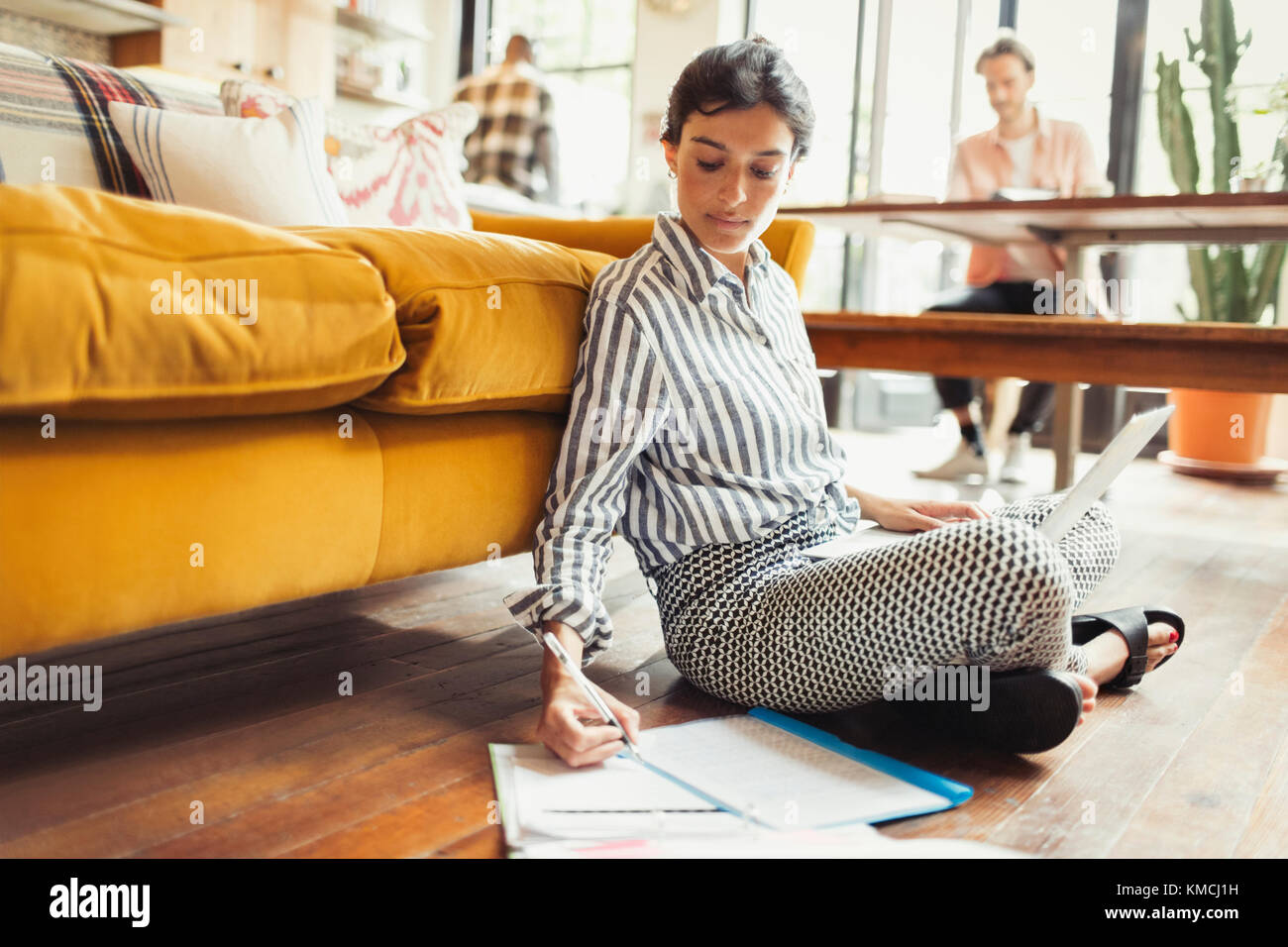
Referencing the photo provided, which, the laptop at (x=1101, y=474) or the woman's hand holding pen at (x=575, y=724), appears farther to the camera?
the laptop at (x=1101, y=474)

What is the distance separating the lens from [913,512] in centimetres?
138

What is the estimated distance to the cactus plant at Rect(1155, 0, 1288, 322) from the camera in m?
3.50

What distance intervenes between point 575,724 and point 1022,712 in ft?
1.47

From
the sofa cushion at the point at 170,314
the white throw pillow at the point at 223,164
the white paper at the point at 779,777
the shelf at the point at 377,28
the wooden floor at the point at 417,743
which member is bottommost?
the wooden floor at the point at 417,743

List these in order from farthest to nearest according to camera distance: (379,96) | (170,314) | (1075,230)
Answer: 1. (379,96)
2. (1075,230)
3. (170,314)

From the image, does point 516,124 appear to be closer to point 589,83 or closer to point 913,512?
point 589,83

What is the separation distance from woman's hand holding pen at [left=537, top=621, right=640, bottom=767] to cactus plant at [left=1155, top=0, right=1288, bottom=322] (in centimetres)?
323

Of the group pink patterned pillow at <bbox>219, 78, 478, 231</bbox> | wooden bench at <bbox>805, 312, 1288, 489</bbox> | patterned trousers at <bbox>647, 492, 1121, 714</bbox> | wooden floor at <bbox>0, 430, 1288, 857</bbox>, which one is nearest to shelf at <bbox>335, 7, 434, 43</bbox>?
pink patterned pillow at <bbox>219, 78, 478, 231</bbox>

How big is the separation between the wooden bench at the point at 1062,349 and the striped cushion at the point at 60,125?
1481mm

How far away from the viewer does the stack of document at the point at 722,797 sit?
88 centimetres

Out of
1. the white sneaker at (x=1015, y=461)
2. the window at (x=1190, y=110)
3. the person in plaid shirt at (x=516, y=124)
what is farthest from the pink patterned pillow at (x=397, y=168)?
the window at (x=1190, y=110)

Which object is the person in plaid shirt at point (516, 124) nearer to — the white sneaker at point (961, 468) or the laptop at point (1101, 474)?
the white sneaker at point (961, 468)

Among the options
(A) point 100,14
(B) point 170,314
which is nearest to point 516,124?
(A) point 100,14
